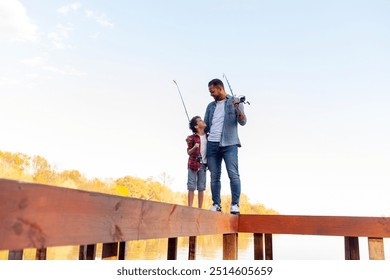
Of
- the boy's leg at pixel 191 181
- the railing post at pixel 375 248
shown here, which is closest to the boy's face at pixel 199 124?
the boy's leg at pixel 191 181

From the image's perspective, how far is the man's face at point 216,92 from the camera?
3580 millimetres

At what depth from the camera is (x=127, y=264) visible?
1.53 m

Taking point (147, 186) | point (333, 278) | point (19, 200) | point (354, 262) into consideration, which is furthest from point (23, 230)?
point (147, 186)

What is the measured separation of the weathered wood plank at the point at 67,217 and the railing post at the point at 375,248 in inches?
63.6

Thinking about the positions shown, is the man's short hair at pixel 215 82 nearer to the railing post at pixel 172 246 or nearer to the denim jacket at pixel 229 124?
the denim jacket at pixel 229 124

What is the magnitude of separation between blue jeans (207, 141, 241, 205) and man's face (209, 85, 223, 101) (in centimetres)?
42

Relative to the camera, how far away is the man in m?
3.33

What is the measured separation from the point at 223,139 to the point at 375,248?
1.38m

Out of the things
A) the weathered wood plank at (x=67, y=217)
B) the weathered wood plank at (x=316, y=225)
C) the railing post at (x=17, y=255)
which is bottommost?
the railing post at (x=17, y=255)

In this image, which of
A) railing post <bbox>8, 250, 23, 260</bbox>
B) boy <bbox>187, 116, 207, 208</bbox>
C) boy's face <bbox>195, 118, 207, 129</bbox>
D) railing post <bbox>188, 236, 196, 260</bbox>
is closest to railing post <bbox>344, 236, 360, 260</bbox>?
railing post <bbox>188, 236, 196, 260</bbox>

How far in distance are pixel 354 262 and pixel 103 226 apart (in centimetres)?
121

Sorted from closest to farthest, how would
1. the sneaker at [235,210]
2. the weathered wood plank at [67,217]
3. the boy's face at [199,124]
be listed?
1. the weathered wood plank at [67,217]
2. the sneaker at [235,210]
3. the boy's face at [199,124]

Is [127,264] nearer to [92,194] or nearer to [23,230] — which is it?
[92,194]

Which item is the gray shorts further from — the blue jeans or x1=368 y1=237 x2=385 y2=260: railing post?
x1=368 y1=237 x2=385 y2=260: railing post
